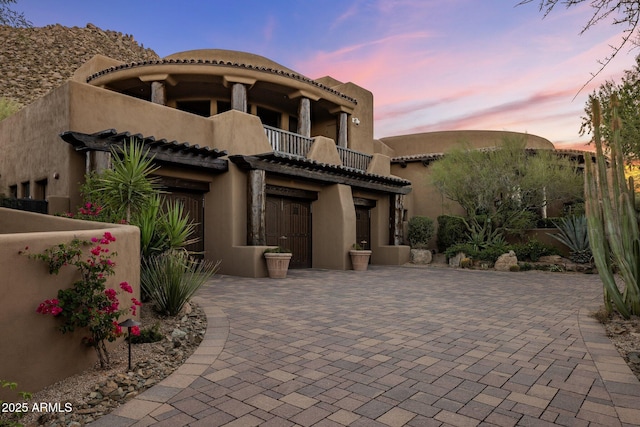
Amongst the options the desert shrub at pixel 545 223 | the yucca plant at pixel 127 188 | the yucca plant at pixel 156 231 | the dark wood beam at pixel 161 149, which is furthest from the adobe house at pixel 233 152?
the desert shrub at pixel 545 223

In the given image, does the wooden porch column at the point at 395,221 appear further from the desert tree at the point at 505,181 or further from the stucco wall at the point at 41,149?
the stucco wall at the point at 41,149

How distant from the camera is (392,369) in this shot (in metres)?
3.87

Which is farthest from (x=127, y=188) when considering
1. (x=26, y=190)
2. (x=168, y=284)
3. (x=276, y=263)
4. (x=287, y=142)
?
(x=287, y=142)

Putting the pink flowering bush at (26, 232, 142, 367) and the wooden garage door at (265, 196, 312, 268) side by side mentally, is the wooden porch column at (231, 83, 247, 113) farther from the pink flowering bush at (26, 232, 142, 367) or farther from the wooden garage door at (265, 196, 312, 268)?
the pink flowering bush at (26, 232, 142, 367)

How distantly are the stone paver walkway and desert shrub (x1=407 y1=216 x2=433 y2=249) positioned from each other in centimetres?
1088

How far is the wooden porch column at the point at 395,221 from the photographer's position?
659 inches

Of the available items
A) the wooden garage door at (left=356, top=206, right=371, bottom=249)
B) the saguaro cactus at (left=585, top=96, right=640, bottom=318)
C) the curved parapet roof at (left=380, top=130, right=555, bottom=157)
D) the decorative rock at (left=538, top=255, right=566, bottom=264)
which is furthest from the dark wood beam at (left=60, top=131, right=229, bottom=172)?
the curved parapet roof at (left=380, top=130, right=555, bottom=157)

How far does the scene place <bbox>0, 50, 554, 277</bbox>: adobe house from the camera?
30.1ft

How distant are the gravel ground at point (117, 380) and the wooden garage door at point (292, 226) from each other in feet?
25.5

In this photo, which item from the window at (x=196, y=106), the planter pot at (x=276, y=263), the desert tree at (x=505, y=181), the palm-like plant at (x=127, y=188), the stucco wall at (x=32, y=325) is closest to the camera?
the stucco wall at (x=32, y=325)

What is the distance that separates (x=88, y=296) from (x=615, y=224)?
21.2 feet

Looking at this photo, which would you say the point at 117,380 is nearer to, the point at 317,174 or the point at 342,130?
the point at 317,174

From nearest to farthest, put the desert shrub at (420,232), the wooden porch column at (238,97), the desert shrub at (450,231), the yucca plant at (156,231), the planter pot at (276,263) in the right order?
the yucca plant at (156,231) → the planter pot at (276,263) → the wooden porch column at (238,97) → the desert shrub at (450,231) → the desert shrub at (420,232)

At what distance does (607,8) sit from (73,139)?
8.85m
